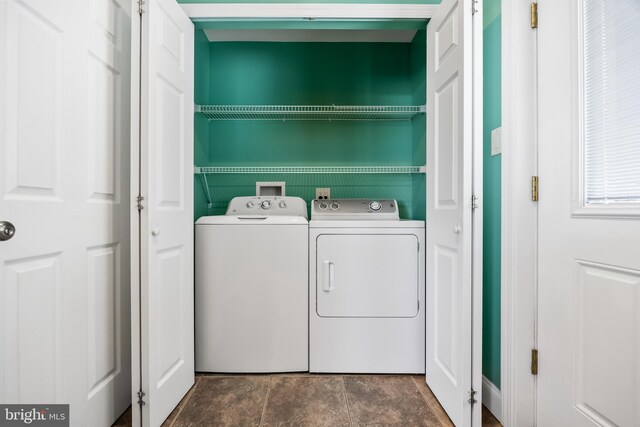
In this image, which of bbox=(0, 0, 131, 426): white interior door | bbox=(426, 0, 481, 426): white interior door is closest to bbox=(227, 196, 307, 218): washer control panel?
bbox=(0, 0, 131, 426): white interior door

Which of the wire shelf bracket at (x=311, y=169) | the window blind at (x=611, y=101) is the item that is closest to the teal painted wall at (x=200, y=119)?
the wire shelf bracket at (x=311, y=169)

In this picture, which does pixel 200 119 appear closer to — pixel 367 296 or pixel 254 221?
pixel 254 221

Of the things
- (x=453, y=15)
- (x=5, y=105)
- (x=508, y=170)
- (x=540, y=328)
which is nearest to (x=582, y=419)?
(x=540, y=328)

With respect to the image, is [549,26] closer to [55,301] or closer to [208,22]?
[208,22]

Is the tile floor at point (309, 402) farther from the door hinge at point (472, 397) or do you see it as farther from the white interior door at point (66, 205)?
the white interior door at point (66, 205)

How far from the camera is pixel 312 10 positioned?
1681 mm

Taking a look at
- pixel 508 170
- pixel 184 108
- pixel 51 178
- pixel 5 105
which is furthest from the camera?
pixel 184 108

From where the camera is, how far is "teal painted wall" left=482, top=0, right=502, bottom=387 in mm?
1399

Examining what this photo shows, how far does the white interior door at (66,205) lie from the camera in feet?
2.98

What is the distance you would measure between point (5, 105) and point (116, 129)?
46 centimetres

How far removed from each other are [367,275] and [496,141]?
36.7 inches

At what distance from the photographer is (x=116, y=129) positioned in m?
1.35

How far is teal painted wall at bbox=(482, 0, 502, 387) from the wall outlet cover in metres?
0.02

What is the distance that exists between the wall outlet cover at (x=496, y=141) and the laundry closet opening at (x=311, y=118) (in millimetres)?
861
